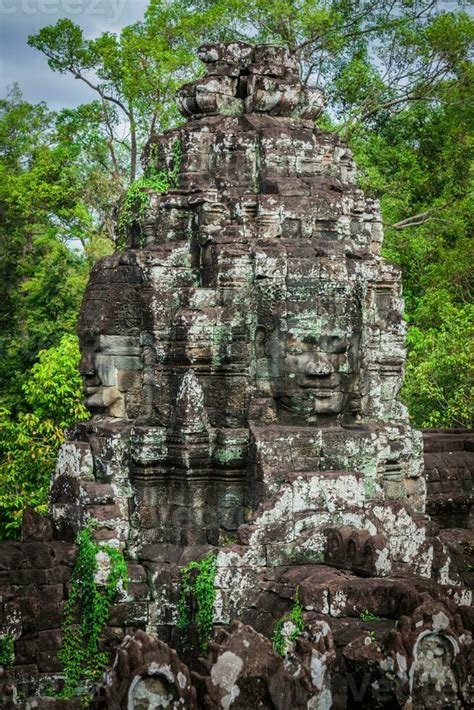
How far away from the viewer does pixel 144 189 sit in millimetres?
12250

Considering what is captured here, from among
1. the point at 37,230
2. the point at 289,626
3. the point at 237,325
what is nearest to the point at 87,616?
the point at 289,626

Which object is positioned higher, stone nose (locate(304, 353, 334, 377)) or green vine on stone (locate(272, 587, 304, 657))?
stone nose (locate(304, 353, 334, 377))

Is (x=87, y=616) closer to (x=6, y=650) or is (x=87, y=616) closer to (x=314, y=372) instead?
(x=6, y=650)

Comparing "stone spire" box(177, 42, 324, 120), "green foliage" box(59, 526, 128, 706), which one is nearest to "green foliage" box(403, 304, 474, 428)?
"stone spire" box(177, 42, 324, 120)

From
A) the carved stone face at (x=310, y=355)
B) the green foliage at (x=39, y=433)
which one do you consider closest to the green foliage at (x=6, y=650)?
the carved stone face at (x=310, y=355)

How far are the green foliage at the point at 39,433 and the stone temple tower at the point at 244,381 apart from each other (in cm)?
613

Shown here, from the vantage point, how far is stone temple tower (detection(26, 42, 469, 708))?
10.8 m

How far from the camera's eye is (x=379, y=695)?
8.58 meters

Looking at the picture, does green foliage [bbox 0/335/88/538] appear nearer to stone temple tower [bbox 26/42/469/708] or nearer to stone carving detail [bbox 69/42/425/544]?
stone temple tower [bbox 26/42/469/708]

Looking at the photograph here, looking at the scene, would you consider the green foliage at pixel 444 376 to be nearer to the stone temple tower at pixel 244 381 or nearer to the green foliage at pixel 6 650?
the stone temple tower at pixel 244 381

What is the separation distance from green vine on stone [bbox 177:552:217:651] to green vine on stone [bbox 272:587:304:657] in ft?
2.76

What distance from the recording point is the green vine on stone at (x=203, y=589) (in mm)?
10586

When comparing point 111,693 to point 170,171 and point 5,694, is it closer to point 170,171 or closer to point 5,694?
point 5,694

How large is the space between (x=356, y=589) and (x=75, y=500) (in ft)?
10.5
